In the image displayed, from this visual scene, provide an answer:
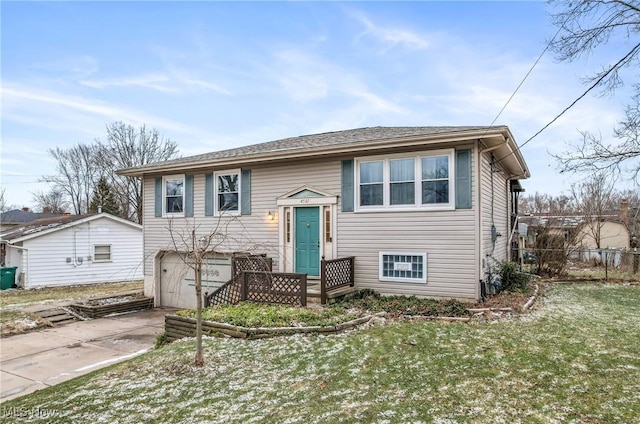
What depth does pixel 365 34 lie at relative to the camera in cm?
1261

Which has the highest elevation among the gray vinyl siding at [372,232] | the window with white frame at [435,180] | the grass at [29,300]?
the window with white frame at [435,180]

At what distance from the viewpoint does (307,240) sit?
33.9 feet

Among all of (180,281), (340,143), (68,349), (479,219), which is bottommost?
(68,349)

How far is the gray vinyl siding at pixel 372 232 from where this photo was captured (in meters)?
8.34

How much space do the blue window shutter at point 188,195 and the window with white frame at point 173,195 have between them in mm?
197

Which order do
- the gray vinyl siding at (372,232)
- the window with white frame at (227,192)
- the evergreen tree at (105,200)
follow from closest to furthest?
the gray vinyl siding at (372,232) → the window with white frame at (227,192) → the evergreen tree at (105,200)

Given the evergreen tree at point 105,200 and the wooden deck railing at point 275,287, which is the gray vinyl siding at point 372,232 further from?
the evergreen tree at point 105,200

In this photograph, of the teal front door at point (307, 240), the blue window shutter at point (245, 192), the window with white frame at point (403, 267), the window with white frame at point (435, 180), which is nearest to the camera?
the window with white frame at point (435, 180)

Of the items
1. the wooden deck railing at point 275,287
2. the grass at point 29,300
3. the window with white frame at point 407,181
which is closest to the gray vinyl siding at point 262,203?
the window with white frame at point 407,181

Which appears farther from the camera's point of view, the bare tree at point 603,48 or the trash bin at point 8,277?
the trash bin at point 8,277

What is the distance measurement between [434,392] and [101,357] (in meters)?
6.77

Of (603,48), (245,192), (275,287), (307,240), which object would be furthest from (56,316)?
(603,48)

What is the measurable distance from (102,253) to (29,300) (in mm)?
5854

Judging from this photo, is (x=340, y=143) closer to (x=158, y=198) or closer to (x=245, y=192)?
(x=245, y=192)
